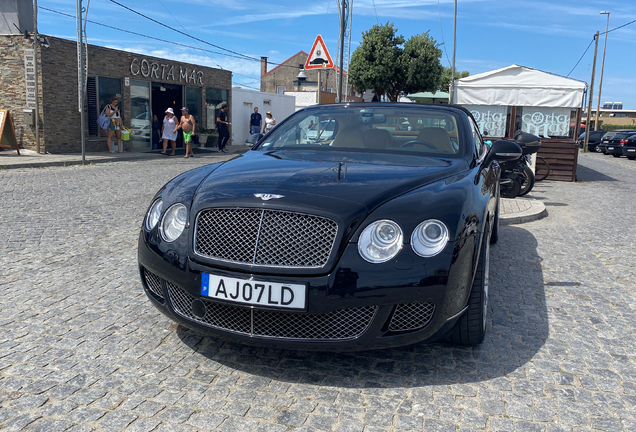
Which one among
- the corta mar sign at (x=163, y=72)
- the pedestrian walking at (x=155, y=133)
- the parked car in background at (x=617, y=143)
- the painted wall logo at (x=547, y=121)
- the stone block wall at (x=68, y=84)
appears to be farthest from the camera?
the parked car in background at (x=617, y=143)

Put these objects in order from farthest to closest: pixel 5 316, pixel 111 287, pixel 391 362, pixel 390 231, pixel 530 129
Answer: pixel 530 129
pixel 111 287
pixel 5 316
pixel 391 362
pixel 390 231

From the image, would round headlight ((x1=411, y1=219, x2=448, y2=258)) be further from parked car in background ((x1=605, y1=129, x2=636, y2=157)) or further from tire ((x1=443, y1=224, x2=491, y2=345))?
parked car in background ((x1=605, y1=129, x2=636, y2=157))

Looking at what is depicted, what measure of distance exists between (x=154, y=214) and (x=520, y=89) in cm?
1415

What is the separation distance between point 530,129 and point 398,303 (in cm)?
1425

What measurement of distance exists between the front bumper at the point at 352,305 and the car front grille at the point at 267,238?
0.24 ft

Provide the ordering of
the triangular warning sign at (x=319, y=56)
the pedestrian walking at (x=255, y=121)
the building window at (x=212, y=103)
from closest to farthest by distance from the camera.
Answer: the triangular warning sign at (x=319, y=56), the pedestrian walking at (x=255, y=121), the building window at (x=212, y=103)

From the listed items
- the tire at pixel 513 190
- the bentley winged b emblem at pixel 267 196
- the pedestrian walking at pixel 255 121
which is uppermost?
the pedestrian walking at pixel 255 121

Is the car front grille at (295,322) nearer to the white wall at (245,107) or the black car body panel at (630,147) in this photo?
the white wall at (245,107)

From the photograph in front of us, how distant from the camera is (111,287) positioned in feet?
14.5

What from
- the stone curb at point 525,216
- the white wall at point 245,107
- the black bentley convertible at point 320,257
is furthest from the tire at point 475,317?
the white wall at point 245,107

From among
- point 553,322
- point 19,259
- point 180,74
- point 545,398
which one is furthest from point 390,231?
point 180,74

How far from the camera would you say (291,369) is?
306 centimetres

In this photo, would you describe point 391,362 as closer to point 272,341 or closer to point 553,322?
point 272,341

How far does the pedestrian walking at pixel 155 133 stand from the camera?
2228 cm
